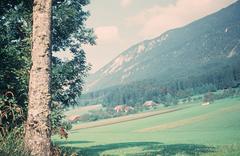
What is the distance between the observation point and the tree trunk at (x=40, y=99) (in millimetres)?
8781

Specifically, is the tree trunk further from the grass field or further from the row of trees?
the grass field

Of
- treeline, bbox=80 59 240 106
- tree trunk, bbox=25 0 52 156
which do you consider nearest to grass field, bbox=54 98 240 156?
tree trunk, bbox=25 0 52 156

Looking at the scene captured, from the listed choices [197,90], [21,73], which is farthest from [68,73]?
[197,90]

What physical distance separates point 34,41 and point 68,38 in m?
21.4

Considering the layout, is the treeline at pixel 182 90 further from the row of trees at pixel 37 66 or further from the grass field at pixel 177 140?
the row of trees at pixel 37 66

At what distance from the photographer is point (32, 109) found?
8820 millimetres

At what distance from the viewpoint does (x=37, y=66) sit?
9062 millimetres

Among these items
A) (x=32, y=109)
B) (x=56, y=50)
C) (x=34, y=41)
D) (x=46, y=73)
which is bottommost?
(x=32, y=109)

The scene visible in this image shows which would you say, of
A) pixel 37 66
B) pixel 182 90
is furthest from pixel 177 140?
pixel 182 90

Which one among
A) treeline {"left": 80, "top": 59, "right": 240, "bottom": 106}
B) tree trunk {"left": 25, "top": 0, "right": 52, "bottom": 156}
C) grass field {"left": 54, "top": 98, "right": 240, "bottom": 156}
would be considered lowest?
grass field {"left": 54, "top": 98, "right": 240, "bottom": 156}

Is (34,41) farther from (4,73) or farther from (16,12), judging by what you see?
(16,12)

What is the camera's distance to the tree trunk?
8781 millimetres

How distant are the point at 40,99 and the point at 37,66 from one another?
809 millimetres

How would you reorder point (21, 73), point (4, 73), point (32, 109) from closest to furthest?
point (32, 109) < point (4, 73) < point (21, 73)
